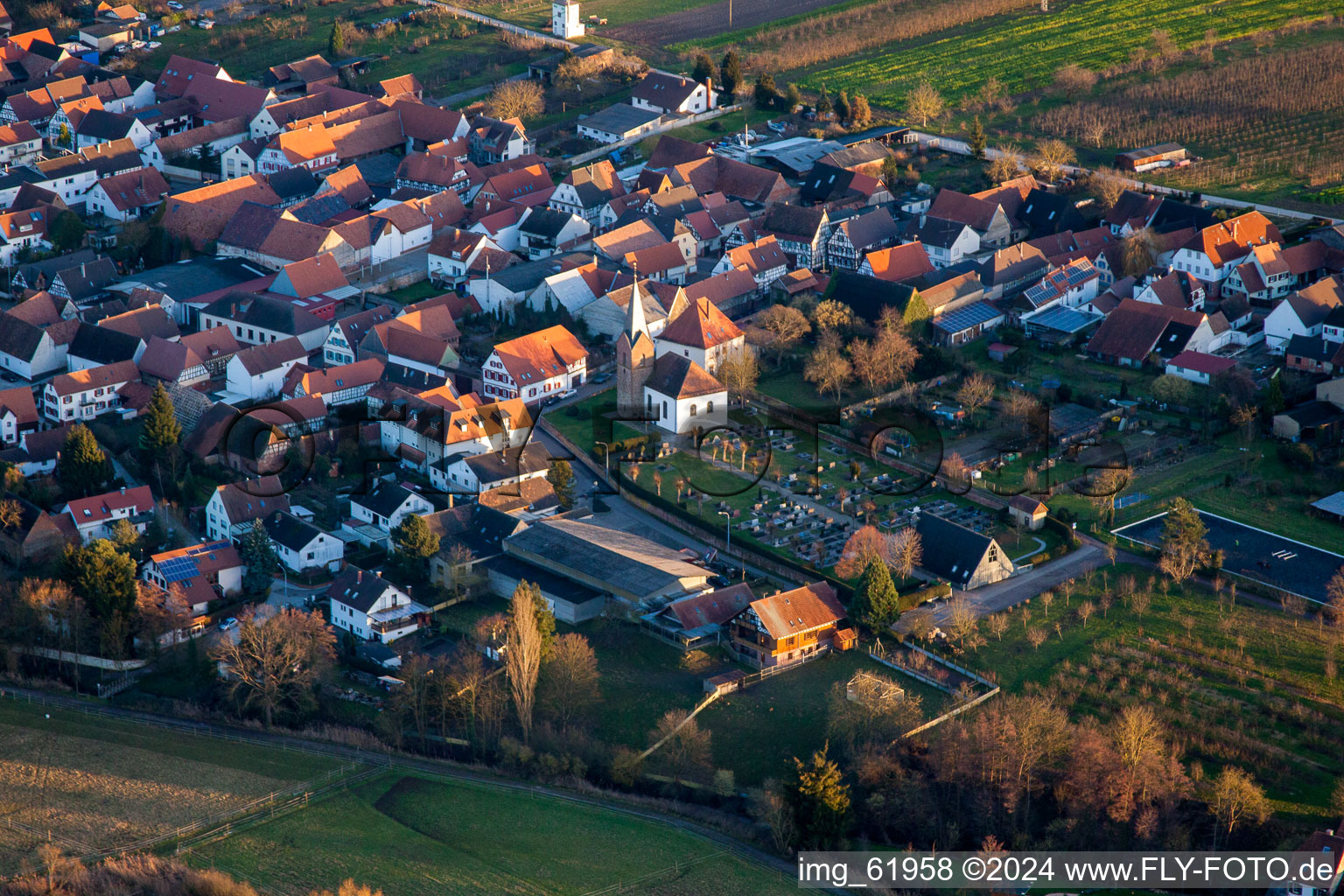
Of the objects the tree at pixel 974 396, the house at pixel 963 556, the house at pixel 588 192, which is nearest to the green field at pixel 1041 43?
the house at pixel 588 192

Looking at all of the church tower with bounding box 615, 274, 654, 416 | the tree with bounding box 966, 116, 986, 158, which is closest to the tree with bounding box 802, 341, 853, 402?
the church tower with bounding box 615, 274, 654, 416

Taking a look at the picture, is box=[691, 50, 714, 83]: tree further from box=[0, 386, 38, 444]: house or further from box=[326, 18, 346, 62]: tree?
box=[0, 386, 38, 444]: house

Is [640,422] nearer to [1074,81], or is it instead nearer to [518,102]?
[518,102]

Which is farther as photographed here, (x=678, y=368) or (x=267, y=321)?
(x=267, y=321)

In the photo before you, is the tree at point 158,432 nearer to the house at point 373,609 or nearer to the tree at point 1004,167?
the house at point 373,609

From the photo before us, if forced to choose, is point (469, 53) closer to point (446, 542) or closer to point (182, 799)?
point (446, 542)

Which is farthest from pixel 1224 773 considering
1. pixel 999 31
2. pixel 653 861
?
pixel 999 31

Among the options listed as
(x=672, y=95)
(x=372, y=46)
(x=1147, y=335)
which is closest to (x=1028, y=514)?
(x=1147, y=335)
